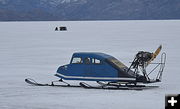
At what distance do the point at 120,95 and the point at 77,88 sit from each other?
283 centimetres

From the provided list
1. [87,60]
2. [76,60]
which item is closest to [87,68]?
[87,60]

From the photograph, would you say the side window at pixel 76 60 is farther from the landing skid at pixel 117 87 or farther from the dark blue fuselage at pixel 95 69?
the landing skid at pixel 117 87

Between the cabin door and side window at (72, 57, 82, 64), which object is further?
side window at (72, 57, 82, 64)

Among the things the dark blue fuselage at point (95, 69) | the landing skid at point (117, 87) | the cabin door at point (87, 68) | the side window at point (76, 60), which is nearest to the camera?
the landing skid at point (117, 87)

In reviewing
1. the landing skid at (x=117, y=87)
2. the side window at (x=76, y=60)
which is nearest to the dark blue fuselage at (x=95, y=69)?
the side window at (x=76, y=60)

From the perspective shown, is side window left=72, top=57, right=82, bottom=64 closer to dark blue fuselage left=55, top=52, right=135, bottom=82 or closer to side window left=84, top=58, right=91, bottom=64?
dark blue fuselage left=55, top=52, right=135, bottom=82

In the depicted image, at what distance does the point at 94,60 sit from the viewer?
865 inches

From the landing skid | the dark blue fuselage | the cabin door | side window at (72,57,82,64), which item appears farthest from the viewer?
side window at (72,57,82,64)

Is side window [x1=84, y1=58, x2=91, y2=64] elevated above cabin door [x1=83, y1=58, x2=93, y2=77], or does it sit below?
above

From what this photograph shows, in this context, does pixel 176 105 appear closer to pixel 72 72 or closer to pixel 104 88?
pixel 104 88

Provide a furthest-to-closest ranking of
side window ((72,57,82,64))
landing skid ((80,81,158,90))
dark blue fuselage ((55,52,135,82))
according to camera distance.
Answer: side window ((72,57,82,64)), dark blue fuselage ((55,52,135,82)), landing skid ((80,81,158,90))

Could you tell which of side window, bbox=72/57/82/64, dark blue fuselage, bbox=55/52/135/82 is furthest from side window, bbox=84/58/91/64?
side window, bbox=72/57/82/64

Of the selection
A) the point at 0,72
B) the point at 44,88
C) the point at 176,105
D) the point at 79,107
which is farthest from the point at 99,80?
the point at 176,105

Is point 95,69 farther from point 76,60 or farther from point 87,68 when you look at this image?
point 76,60
